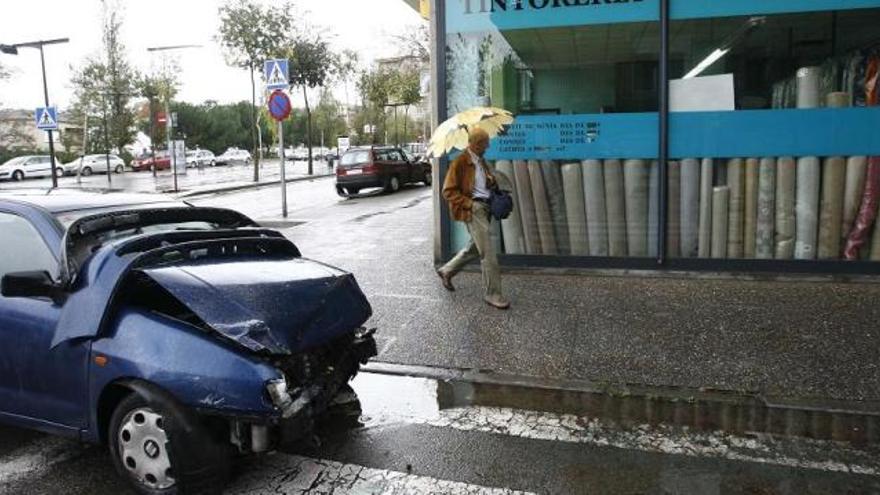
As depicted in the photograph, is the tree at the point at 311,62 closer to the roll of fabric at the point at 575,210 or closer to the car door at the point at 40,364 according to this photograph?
the roll of fabric at the point at 575,210

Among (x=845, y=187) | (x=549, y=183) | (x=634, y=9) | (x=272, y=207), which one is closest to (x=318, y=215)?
(x=272, y=207)

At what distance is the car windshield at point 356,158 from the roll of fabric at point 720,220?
51.1ft

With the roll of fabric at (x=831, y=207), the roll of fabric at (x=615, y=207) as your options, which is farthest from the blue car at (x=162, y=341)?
the roll of fabric at (x=831, y=207)

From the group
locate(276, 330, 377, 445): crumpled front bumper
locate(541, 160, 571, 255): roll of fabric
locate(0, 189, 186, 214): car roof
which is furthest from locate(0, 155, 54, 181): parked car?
locate(276, 330, 377, 445): crumpled front bumper

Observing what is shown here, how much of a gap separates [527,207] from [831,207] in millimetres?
3214

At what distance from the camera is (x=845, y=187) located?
756 cm

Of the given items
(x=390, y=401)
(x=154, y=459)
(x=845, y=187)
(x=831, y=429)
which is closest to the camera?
(x=154, y=459)

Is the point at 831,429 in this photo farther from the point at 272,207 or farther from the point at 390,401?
the point at 272,207

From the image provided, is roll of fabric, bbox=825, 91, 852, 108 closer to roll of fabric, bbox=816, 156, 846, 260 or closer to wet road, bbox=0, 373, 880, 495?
roll of fabric, bbox=816, 156, 846, 260

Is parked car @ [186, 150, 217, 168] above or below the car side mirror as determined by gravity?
above

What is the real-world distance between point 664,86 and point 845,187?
212 cm

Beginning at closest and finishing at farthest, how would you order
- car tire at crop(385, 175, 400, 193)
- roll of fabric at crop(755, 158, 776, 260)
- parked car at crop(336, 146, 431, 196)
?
roll of fabric at crop(755, 158, 776, 260)
parked car at crop(336, 146, 431, 196)
car tire at crop(385, 175, 400, 193)

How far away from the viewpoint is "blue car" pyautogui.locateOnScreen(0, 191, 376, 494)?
11.2 feet

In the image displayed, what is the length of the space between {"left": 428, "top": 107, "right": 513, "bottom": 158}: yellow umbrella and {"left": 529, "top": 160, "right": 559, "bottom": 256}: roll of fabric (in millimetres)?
1541
